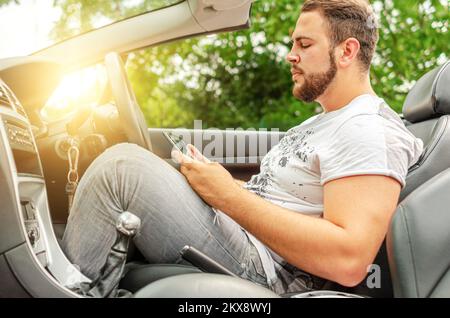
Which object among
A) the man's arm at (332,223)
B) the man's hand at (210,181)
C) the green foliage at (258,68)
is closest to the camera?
the man's arm at (332,223)

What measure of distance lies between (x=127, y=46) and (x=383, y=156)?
0.98m

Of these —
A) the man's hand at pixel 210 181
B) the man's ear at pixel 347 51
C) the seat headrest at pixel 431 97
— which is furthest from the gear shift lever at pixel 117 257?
the seat headrest at pixel 431 97

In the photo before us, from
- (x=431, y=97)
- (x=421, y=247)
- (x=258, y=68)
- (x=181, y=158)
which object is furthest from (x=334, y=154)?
(x=258, y=68)

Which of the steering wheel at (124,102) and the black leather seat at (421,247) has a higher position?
the steering wheel at (124,102)

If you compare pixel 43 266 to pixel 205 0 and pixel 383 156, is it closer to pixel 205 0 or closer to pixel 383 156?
pixel 383 156

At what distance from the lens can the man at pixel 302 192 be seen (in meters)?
1.27

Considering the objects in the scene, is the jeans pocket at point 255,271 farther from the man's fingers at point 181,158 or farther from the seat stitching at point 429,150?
the seat stitching at point 429,150

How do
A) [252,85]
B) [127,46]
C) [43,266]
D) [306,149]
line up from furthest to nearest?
[252,85] < [127,46] < [306,149] < [43,266]

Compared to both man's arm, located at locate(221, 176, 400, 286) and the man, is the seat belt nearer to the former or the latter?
the man

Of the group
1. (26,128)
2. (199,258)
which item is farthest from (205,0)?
(199,258)

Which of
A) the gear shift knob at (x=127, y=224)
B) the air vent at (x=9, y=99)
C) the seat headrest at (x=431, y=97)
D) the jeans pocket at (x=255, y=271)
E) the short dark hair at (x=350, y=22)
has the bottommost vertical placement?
the jeans pocket at (x=255, y=271)

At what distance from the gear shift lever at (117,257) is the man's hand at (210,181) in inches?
8.6
